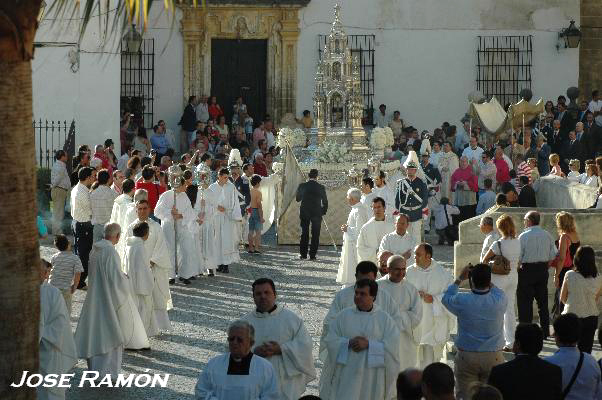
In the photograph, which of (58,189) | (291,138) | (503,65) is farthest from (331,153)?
(503,65)

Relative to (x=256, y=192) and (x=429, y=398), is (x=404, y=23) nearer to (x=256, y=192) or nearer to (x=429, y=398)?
(x=256, y=192)

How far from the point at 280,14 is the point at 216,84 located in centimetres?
209

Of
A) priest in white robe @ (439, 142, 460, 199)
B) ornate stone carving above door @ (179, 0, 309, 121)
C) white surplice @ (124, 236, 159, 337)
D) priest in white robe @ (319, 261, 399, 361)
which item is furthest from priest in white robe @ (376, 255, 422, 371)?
ornate stone carving above door @ (179, 0, 309, 121)

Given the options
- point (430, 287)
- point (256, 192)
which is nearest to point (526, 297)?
point (430, 287)

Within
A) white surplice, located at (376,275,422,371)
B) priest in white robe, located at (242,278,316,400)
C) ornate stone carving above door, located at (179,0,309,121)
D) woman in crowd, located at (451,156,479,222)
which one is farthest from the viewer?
ornate stone carving above door, located at (179,0,309,121)

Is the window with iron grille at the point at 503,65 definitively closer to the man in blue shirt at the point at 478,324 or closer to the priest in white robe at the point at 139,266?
the priest in white robe at the point at 139,266

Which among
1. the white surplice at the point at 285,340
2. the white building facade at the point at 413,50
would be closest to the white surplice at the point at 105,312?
the white surplice at the point at 285,340

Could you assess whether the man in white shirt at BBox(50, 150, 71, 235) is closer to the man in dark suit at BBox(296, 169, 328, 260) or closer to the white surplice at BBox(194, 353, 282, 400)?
the man in dark suit at BBox(296, 169, 328, 260)

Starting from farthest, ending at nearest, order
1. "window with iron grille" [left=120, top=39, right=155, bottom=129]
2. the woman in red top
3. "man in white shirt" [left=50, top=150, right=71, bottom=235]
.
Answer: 1. "window with iron grille" [left=120, top=39, right=155, bottom=129]
2. the woman in red top
3. "man in white shirt" [left=50, top=150, right=71, bottom=235]

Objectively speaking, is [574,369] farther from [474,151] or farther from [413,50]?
[413,50]

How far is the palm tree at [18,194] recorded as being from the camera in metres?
7.83

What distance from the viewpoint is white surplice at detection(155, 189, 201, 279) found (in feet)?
64.7

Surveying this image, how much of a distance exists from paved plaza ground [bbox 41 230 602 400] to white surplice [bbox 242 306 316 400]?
7.61ft

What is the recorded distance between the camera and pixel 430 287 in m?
13.4
